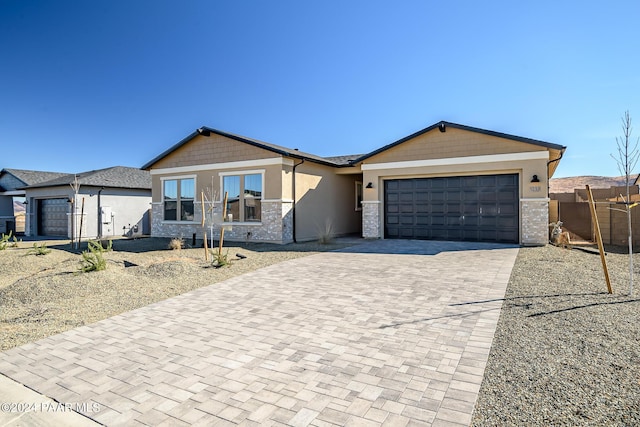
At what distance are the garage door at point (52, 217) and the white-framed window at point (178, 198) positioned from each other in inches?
285

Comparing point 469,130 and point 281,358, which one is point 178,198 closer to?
point 469,130

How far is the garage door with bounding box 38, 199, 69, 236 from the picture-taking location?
21031mm

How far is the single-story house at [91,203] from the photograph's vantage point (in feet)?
65.5

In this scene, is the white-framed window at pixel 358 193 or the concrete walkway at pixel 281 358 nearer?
the concrete walkway at pixel 281 358

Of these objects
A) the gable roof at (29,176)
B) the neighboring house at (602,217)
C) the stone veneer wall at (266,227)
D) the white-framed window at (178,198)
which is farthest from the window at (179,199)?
the neighboring house at (602,217)

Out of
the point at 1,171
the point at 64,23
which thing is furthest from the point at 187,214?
the point at 1,171

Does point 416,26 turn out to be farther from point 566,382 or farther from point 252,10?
point 566,382

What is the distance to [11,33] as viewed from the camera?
10.7m

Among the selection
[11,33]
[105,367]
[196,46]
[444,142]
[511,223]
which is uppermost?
[196,46]

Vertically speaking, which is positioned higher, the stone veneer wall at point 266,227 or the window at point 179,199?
the window at point 179,199

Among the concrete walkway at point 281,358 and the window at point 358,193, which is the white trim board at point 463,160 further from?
the concrete walkway at point 281,358

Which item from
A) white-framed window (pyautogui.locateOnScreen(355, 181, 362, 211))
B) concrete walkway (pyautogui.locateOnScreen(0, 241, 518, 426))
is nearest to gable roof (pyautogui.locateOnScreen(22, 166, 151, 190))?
white-framed window (pyautogui.locateOnScreen(355, 181, 362, 211))

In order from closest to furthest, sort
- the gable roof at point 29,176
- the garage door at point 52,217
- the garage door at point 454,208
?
1. the garage door at point 454,208
2. the garage door at point 52,217
3. the gable roof at point 29,176

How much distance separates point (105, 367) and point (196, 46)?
1335 centimetres
